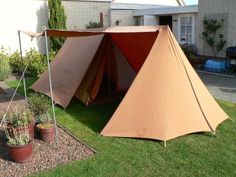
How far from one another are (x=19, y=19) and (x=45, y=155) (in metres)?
11.3

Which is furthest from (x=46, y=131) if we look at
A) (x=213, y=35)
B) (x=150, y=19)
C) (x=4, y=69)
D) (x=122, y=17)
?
(x=122, y=17)

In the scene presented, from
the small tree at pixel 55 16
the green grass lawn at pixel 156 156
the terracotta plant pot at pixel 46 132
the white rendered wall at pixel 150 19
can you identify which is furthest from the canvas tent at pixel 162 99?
the white rendered wall at pixel 150 19

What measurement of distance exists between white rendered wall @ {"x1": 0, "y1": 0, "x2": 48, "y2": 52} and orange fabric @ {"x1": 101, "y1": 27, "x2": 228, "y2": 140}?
1032cm

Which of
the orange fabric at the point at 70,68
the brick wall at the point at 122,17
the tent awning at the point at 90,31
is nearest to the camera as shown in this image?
the tent awning at the point at 90,31

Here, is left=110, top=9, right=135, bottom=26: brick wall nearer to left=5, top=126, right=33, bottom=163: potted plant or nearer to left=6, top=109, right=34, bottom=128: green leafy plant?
left=6, top=109, right=34, bottom=128: green leafy plant

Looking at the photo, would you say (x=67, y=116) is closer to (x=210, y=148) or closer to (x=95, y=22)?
(x=210, y=148)

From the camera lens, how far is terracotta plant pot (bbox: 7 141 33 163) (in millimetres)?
5035

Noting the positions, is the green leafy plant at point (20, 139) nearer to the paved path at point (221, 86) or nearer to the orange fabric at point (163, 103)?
the orange fabric at point (163, 103)

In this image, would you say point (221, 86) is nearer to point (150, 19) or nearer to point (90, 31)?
point (90, 31)

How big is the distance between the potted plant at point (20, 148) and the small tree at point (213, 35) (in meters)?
10.6

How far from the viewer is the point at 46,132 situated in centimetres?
593

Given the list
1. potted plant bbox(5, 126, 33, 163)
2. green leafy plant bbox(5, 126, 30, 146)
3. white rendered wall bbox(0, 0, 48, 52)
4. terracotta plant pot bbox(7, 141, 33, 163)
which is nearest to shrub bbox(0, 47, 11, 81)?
white rendered wall bbox(0, 0, 48, 52)

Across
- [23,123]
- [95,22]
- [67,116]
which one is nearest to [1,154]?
[23,123]

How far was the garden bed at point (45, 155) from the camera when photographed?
4961 mm
